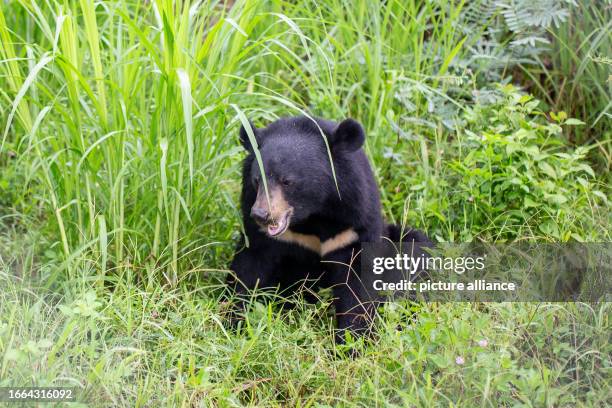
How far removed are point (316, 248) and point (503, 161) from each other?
1142mm

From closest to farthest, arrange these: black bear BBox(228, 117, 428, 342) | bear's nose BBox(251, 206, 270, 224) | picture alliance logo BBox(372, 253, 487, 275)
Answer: bear's nose BBox(251, 206, 270, 224) < black bear BBox(228, 117, 428, 342) < picture alliance logo BBox(372, 253, 487, 275)

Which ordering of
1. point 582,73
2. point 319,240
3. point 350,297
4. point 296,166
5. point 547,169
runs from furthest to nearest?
point 582,73 → point 547,169 → point 319,240 → point 350,297 → point 296,166

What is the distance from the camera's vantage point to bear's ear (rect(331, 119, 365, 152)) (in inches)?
161

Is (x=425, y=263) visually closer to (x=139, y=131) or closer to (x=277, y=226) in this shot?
(x=277, y=226)

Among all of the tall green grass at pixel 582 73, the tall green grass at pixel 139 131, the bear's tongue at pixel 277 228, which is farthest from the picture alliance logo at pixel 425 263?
the tall green grass at pixel 582 73

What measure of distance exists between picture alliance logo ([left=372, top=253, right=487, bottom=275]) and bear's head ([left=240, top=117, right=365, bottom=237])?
432 millimetres

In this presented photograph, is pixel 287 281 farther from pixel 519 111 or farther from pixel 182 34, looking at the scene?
pixel 519 111

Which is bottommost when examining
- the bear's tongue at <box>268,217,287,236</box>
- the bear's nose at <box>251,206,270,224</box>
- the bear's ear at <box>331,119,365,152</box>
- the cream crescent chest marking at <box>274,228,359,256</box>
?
the cream crescent chest marking at <box>274,228,359,256</box>

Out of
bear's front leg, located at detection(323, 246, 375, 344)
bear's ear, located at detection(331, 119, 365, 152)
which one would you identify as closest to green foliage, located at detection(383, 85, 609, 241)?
bear's front leg, located at detection(323, 246, 375, 344)

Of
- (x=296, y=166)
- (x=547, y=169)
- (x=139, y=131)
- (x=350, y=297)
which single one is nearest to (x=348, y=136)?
(x=296, y=166)

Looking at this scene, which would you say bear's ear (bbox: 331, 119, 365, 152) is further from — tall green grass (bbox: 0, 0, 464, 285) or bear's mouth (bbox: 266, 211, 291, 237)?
bear's mouth (bbox: 266, 211, 291, 237)

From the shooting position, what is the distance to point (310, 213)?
13.7ft

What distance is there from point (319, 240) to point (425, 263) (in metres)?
0.56

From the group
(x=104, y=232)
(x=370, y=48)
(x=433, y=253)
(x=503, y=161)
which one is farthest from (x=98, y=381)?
(x=370, y=48)
